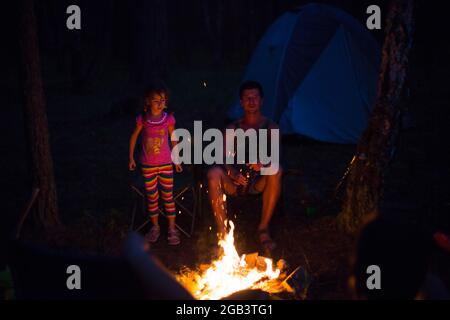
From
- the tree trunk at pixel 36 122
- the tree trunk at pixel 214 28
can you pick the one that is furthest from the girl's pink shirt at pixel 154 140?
the tree trunk at pixel 214 28

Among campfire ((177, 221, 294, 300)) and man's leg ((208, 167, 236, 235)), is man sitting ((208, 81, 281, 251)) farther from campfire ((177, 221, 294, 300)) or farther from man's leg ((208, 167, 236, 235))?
campfire ((177, 221, 294, 300))

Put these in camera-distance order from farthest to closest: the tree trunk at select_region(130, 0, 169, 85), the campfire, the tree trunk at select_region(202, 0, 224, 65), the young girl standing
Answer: the tree trunk at select_region(202, 0, 224, 65) → the tree trunk at select_region(130, 0, 169, 85) → the young girl standing → the campfire

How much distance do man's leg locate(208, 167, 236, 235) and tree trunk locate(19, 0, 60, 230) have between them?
143cm

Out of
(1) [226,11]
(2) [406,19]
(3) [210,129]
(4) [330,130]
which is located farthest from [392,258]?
(1) [226,11]

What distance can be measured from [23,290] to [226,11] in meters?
27.7

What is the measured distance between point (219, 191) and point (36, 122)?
1.72 metres

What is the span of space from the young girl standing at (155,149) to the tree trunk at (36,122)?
0.76 meters

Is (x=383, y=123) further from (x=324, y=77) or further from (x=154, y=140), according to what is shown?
(x=324, y=77)

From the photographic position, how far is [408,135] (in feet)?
27.4

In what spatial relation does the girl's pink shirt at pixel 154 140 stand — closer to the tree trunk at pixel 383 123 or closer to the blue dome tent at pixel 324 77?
the tree trunk at pixel 383 123

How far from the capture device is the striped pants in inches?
178

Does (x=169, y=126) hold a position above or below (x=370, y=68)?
below

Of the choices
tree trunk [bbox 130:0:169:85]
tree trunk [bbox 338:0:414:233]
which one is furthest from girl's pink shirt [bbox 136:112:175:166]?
tree trunk [bbox 130:0:169:85]

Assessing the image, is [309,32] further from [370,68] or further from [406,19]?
[406,19]
